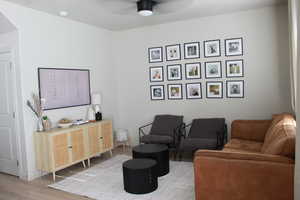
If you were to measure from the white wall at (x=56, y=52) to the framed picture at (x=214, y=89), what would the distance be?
2336 mm

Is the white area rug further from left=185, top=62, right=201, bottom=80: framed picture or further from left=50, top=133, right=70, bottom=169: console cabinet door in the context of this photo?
left=185, top=62, right=201, bottom=80: framed picture

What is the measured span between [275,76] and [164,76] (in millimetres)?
2261

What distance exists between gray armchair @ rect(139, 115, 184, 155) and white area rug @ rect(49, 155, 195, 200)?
44 cm

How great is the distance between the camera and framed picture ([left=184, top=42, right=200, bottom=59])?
17.2 ft

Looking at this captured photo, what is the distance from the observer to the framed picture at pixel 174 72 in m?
5.46

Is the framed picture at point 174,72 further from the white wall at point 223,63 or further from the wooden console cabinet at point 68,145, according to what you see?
the wooden console cabinet at point 68,145

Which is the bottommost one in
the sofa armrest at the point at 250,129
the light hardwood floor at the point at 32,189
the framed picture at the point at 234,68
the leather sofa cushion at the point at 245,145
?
the light hardwood floor at the point at 32,189

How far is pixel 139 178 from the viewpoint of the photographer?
3.37 m

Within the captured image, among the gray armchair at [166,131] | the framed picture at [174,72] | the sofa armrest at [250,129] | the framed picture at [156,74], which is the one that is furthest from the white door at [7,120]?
the sofa armrest at [250,129]

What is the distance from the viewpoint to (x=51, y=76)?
4477mm

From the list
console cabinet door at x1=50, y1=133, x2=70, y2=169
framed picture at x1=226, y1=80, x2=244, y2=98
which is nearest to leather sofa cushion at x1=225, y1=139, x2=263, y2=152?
framed picture at x1=226, y1=80, x2=244, y2=98

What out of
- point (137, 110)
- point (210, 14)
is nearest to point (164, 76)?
point (137, 110)

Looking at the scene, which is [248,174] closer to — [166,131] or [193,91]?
[166,131]

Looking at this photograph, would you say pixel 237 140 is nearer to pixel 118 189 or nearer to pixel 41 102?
pixel 118 189
